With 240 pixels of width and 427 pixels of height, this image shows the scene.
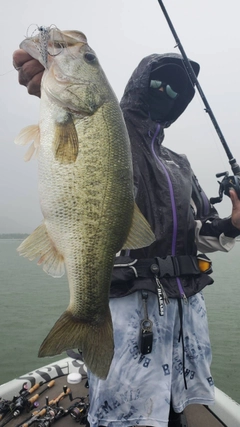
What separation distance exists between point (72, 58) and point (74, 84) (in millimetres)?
172

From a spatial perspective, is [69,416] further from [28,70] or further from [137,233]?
[28,70]

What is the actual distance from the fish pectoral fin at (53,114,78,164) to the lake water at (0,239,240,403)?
6917mm

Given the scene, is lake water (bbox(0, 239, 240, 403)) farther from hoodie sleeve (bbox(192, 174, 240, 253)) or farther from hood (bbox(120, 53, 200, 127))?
hood (bbox(120, 53, 200, 127))

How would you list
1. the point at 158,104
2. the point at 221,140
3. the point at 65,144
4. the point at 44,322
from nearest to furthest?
the point at 65,144 < the point at 158,104 < the point at 221,140 < the point at 44,322

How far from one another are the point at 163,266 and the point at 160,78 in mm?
1714

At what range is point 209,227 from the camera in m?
2.74

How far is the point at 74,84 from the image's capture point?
5.92 feet

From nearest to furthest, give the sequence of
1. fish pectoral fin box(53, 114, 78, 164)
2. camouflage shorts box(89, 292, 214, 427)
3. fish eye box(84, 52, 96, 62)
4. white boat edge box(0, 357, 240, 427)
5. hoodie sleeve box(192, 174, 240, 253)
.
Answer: fish pectoral fin box(53, 114, 78, 164)
fish eye box(84, 52, 96, 62)
camouflage shorts box(89, 292, 214, 427)
hoodie sleeve box(192, 174, 240, 253)
white boat edge box(0, 357, 240, 427)

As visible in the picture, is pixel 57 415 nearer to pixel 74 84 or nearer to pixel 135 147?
pixel 135 147

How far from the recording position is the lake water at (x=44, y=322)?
8.60m

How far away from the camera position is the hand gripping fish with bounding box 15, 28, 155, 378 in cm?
166

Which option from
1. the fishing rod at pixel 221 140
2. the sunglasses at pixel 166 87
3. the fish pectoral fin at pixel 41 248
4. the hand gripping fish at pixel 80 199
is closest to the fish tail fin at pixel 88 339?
the hand gripping fish at pixel 80 199

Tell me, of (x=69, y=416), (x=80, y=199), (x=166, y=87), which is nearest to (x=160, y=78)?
(x=166, y=87)

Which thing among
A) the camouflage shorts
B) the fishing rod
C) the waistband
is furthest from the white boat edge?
the fishing rod
